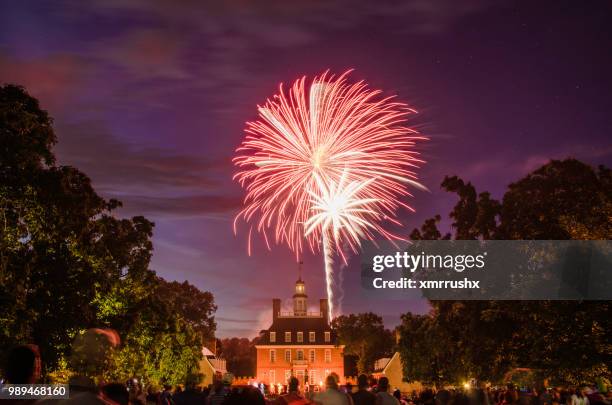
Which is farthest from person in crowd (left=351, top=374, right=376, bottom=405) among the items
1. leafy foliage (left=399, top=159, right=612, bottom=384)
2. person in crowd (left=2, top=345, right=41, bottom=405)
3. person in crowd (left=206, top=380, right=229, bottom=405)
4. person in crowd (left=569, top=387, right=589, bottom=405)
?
leafy foliage (left=399, top=159, right=612, bottom=384)

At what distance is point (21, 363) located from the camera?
4660 mm

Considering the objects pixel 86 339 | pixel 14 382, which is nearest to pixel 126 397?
pixel 14 382

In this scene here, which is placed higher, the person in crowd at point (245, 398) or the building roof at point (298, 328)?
the building roof at point (298, 328)

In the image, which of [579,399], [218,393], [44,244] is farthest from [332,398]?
[44,244]

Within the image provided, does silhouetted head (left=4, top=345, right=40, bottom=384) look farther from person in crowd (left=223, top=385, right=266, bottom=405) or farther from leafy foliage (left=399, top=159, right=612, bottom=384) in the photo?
leafy foliage (left=399, top=159, right=612, bottom=384)

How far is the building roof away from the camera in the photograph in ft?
349

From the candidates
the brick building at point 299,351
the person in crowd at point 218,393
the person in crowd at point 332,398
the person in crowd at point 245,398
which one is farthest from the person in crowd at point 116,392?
the brick building at point 299,351

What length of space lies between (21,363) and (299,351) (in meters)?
103

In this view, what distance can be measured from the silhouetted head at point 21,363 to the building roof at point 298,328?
339ft

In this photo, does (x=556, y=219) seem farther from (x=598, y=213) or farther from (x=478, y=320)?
(x=478, y=320)

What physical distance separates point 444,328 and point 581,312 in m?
9.44

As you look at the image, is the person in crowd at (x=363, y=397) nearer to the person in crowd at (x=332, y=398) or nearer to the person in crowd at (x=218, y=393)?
the person in crowd at (x=332, y=398)

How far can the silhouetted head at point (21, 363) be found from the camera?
465 cm

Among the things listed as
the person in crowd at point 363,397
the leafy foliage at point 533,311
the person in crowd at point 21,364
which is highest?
the leafy foliage at point 533,311
